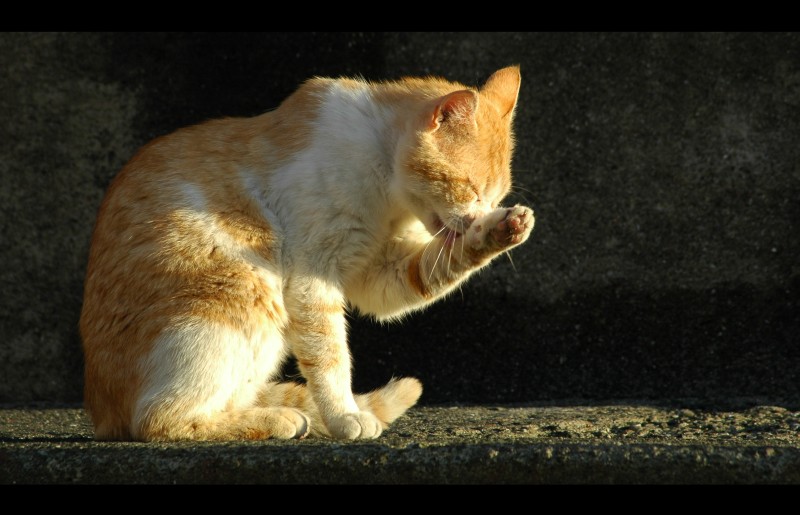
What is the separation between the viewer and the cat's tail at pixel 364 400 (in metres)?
2.89

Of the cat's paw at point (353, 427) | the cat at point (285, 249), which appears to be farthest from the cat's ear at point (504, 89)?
the cat's paw at point (353, 427)

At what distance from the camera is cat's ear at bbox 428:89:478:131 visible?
270 cm

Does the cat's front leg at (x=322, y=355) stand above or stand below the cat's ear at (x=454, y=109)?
below

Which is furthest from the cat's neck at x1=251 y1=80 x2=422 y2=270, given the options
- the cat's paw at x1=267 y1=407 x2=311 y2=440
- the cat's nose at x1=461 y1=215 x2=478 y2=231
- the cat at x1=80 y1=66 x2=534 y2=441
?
the cat's paw at x1=267 y1=407 x2=311 y2=440

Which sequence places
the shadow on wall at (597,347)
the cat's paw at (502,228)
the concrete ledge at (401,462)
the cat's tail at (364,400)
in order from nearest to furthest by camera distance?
1. the concrete ledge at (401,462)
2. the cat's paw at (502,228)
3. the cat's tail at (364,400)
4. the shadow on wall at (597,347)

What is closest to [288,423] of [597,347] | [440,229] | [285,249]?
[285,249]

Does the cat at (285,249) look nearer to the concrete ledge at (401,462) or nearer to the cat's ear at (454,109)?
the cat's ear at (454,109)

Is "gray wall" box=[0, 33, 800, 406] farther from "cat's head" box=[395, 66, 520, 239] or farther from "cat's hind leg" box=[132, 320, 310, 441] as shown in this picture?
"cat's hind leg" box=[132, 320, 310, 441]

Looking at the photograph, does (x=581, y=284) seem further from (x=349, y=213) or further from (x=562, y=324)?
(x=349, y=213)

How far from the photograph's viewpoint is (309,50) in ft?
12.5

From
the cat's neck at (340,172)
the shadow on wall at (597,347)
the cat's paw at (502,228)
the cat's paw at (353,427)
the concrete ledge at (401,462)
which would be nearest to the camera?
the concrete ledge at (401,462)

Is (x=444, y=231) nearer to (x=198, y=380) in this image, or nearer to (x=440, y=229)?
(x=440, y=229)

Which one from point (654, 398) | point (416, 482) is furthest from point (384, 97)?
point (654, 398)

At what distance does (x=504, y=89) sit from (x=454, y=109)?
283 mm
